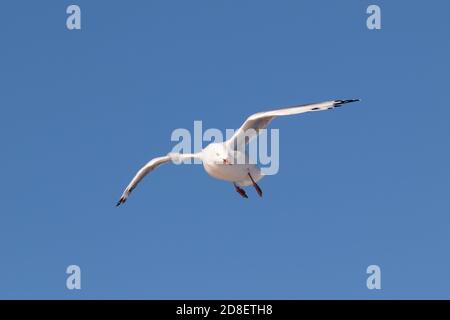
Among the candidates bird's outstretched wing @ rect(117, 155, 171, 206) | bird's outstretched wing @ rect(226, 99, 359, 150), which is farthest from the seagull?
bird's outstretched wing @ rect(117, 155, 171, 206)

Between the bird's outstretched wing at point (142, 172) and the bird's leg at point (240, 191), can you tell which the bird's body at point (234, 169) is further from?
the bird's outstretched wing at point (142, 172)

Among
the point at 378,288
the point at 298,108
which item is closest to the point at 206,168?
the point at 298,108

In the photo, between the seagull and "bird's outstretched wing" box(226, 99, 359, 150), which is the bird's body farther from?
"bird's outstretched wing" box(226, 99, 359, 150)

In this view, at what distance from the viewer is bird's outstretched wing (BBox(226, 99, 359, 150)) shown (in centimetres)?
3219

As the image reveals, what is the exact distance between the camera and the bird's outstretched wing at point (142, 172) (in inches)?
1455

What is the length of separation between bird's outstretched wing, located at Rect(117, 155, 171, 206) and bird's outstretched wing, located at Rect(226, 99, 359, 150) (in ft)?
12.3

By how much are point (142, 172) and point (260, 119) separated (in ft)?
19.1

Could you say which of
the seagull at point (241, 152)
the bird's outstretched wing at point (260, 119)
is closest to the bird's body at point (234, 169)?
the seagull at point (241, 152)

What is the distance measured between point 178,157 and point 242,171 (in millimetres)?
2645

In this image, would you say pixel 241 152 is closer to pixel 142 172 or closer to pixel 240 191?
pixel 240 191
